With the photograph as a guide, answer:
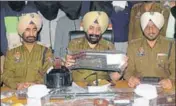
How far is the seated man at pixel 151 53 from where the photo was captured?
3.30 meters

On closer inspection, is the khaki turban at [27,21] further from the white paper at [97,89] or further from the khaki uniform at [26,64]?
the white paper at [97,89]

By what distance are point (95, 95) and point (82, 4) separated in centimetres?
161

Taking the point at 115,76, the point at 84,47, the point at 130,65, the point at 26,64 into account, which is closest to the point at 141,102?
the point at 115,76

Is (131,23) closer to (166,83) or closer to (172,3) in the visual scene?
(172,3)

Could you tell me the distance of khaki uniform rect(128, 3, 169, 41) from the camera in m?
3.93

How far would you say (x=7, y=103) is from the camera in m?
2.62

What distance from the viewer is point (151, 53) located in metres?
3.40

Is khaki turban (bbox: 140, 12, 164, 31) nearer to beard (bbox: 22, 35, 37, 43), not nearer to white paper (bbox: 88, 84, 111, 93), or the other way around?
white paper (bbox: 88, 84, 111, 93)

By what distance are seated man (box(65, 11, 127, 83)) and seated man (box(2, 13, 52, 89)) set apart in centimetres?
26

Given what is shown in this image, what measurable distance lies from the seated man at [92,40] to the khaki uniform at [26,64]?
0.26 metres

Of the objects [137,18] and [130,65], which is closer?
[130,65]

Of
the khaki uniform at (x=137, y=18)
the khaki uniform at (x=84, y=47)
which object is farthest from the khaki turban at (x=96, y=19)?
the khaki uniform at (x=137, y=18)

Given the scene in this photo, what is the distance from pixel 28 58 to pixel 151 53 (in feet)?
3.45

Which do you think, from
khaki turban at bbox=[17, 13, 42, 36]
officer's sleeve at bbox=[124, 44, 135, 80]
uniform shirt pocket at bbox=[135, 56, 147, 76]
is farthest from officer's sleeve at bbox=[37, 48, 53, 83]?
uniform shirt pocket at bbox=[135, 56, 147, 76]
